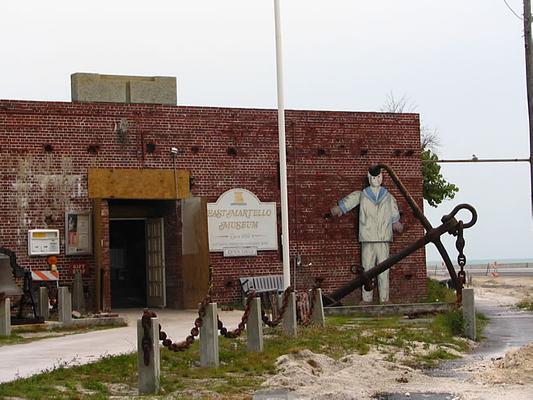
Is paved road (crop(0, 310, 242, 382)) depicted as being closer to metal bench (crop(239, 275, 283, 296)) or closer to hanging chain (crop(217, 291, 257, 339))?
hanging chain (crop(217, 291, 257, 339))

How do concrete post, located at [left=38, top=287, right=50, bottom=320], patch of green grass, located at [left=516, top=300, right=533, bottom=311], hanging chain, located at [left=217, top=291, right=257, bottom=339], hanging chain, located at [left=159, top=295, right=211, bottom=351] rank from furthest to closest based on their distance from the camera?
patch of green grass, located at [left=516, top=300, right=533, bottom=311]
concrete post, located at [left=38, top=287, right=50, bottom=320]
hanging chain, located at [left=217, top=291, right=257, bottom=339]
hanging chain, located at [left=159, top=295, right=211, bottom=351]

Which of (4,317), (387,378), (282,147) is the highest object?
(282,147)

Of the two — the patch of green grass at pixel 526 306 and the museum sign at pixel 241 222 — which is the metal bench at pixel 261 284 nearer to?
the museum sign at pixel 241 222

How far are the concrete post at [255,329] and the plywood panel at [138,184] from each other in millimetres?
11309

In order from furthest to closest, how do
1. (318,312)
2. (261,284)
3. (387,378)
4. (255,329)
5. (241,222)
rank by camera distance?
(241,222) < (261,284) < (318,312) < (255,329) < (387,378)

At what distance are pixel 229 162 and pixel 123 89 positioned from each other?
11.4ft

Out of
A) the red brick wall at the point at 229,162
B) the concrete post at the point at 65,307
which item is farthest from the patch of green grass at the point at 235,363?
the red brick wall at the point at 229,162

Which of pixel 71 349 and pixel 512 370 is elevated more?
pixel 71 349

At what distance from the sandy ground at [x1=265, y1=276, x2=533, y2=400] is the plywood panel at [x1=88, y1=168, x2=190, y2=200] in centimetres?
1195

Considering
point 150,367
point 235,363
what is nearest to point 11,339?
point 235,363

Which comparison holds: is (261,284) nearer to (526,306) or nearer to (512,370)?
(526,306)

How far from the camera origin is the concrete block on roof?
29.7 meters

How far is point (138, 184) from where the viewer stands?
28.5 m

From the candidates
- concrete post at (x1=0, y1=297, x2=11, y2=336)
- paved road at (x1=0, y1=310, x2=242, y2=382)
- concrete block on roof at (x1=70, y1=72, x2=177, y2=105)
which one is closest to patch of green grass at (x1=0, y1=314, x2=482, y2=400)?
paved road at (x1=0, y1=310, x2=242, y2=382)
